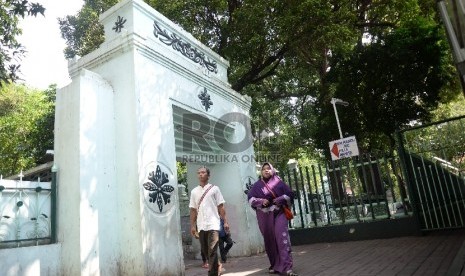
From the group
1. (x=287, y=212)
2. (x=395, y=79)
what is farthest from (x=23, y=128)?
(x=395, y=79)

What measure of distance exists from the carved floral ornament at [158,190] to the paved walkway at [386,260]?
1.42m

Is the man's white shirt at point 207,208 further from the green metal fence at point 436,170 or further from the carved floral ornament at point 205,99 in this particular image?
the green metal fence at point 436,170

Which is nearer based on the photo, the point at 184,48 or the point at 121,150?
the point at 121,150

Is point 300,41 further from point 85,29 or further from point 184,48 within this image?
point 85,29

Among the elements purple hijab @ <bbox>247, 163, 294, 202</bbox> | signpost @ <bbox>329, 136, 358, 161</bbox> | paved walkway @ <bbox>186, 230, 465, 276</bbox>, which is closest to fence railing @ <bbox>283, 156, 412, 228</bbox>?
signpost @ <bbox>329, 136, 358, 161</bbox>

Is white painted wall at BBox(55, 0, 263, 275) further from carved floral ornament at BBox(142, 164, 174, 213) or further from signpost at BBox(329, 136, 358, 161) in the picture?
signpost at BBox(329, 136, 358, 161)

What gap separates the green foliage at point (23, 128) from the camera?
1448 centimetres

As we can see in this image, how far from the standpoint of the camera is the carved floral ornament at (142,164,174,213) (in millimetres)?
5570

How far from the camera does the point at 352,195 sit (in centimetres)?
879

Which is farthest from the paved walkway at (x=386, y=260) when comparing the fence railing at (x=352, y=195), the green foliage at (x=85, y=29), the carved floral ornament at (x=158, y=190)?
the green foliage at (x=85, y=29)

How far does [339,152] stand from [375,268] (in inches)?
194

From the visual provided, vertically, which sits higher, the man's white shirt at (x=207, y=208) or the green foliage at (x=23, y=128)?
the green foliage at (x=23, y=128)

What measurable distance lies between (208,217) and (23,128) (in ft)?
50.8

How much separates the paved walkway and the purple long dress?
361 mm
